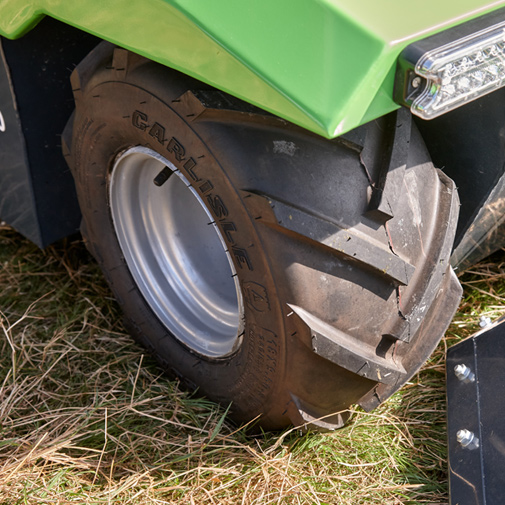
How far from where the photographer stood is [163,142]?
4.13 feet

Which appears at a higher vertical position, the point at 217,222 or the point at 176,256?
the point at 217,222

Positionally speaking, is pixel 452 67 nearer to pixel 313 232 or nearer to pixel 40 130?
pixel 313 232

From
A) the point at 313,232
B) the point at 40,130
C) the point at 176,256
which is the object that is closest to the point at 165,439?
the point at 176,256

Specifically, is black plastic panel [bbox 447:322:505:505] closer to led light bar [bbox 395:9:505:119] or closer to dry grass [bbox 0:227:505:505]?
dry grass [bbox 0:227:505:505]

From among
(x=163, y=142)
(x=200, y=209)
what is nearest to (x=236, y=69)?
(x=163, y=142)

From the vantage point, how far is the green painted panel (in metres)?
0.87

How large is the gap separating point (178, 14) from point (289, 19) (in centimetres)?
17

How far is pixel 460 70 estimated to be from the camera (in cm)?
91

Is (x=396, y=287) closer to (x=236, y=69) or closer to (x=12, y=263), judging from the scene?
(x=236, y=69)

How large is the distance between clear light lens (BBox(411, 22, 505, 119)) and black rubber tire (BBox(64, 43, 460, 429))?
19 centimetres

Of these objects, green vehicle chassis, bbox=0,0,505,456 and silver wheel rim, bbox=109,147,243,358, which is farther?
silver wheel rim, bbox=109,147,243,358

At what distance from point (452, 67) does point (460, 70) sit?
0.06 feet

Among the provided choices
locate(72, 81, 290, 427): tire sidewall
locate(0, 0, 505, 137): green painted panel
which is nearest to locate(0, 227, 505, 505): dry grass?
locate(72, 81, 290, 427): tire sidewall

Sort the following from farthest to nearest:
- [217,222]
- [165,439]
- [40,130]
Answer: [40,130] → [165,439] → [217,222]
